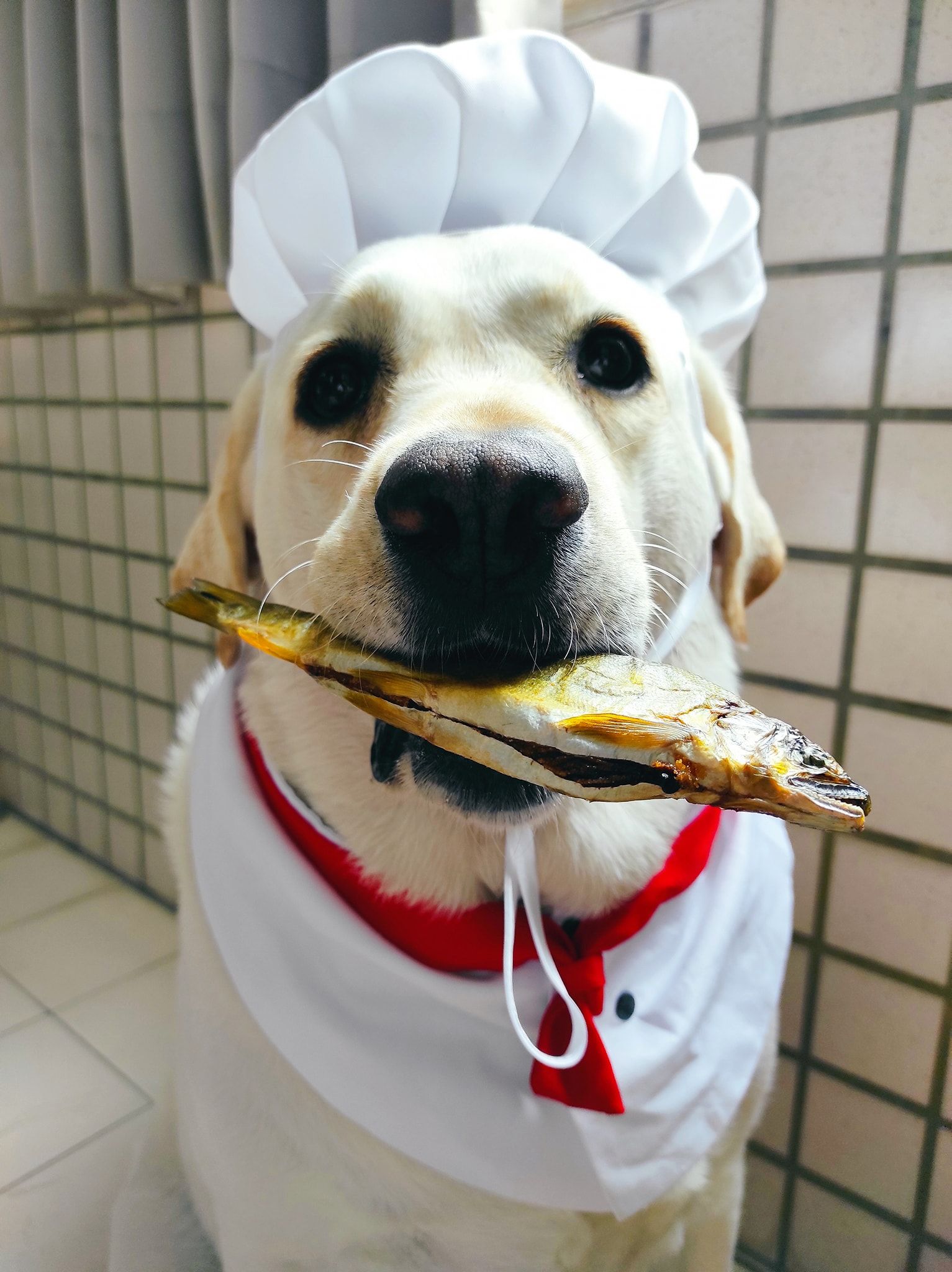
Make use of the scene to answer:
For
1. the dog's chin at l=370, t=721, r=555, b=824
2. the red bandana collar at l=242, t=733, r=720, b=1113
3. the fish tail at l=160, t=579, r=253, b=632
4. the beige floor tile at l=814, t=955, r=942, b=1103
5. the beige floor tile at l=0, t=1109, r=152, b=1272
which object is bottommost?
the beige floor tile at l=0, t=1109, r=152, b=1272

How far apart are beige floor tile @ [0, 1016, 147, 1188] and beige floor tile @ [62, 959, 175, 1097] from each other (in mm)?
24

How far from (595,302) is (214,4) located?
0.95 metres

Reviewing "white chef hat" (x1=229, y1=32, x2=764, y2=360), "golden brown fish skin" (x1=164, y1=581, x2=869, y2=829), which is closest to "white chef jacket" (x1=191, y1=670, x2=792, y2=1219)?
"golden brown fish skin" (x1=164, y1=581, x2=869, y2=829)

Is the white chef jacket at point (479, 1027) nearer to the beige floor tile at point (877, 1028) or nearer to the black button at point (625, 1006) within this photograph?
the black button at point (625, 1006)

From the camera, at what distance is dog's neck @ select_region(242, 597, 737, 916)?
742 millimetres

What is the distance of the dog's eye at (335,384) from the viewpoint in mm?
732

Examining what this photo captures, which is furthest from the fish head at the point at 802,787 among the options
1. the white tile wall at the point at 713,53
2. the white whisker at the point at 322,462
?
the white tile wall at the point at 713,53

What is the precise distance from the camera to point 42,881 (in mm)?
2053

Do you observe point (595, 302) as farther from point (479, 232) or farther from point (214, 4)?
point (214, 4)

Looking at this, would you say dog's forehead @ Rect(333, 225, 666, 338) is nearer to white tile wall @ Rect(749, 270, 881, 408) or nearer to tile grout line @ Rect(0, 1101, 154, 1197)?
white tile wall @ Rect(749, 270, 881, 408)

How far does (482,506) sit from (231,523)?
0.51 m

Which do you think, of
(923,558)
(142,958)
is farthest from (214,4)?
(142,958)

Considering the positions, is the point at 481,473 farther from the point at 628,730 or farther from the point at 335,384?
the point at 335,384

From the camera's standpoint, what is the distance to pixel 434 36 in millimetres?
1052
